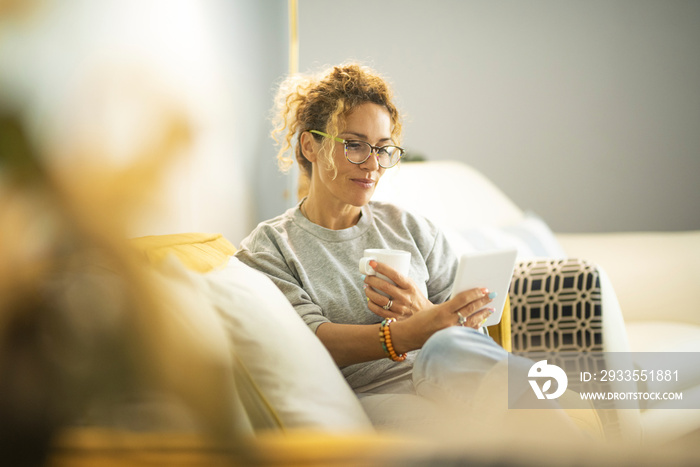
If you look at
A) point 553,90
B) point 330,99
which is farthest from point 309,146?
point 553,90

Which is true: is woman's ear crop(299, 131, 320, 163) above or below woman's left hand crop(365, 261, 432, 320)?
above

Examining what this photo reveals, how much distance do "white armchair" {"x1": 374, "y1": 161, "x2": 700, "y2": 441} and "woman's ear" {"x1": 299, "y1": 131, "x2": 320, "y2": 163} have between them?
311mm

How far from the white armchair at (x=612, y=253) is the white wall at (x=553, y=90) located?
965 mm

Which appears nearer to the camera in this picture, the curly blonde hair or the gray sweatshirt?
the gray sweatshirt

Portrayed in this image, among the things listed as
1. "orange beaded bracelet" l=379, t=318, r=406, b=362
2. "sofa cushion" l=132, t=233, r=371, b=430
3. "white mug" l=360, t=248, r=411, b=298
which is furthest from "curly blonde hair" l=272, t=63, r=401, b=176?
"sofa cushion" l=132, t=233, r=371, b=430

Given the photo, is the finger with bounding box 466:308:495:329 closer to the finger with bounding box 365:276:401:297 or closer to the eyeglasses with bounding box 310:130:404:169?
the finger with bounding box 365:276:401:297

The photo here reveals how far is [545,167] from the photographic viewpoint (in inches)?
136

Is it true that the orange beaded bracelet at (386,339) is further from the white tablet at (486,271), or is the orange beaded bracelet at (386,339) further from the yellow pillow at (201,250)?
the yellow pillow at (201,250)

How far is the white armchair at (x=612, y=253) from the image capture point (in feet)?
4.75

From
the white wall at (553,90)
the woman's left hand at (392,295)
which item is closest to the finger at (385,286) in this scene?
the woman's left hand at (392,295)

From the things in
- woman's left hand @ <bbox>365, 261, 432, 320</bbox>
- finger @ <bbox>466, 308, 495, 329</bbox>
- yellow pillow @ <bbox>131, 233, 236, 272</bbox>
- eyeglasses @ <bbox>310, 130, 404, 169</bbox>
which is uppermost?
eyeglasses @ <bbox>310, 130, 404, 169</bbox>

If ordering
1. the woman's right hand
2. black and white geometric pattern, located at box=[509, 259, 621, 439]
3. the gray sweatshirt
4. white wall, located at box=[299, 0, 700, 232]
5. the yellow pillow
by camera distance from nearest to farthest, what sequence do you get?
the yellow pillow → the woman's right hand → the gray sweatshirt → black and white geometric pattern, located at box=[509, 259, 621, 439] → white wall, located at box=[299, 0, 700, 232]

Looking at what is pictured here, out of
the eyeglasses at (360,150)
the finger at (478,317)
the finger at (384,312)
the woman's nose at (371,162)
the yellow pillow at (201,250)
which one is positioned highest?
the eyeglasses at (360,150)

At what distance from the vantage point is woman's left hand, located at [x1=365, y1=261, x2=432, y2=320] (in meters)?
1.10
